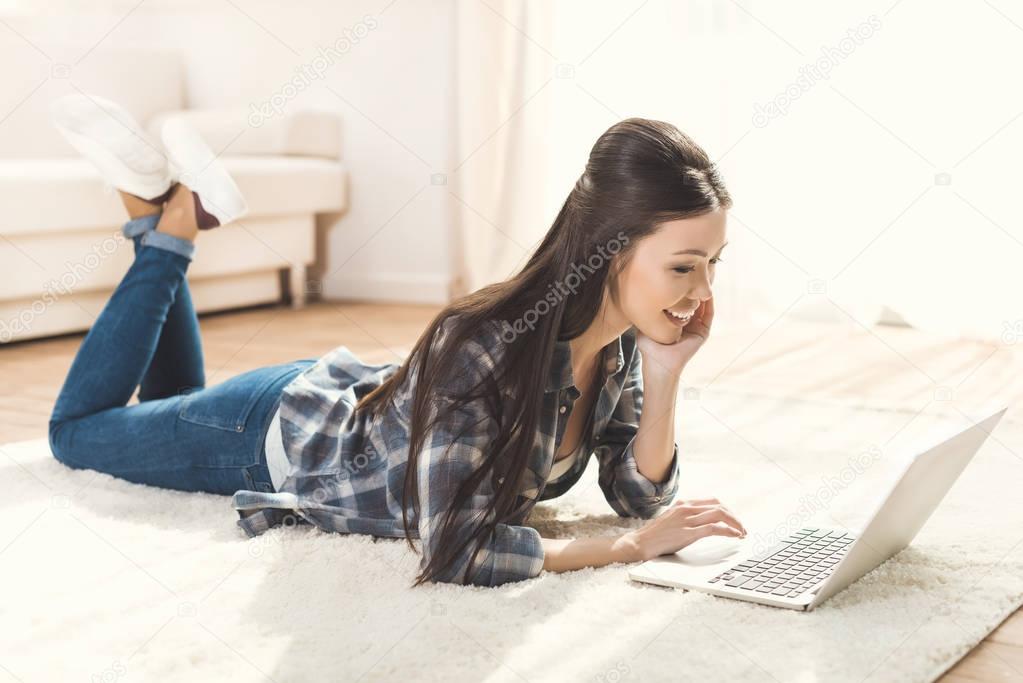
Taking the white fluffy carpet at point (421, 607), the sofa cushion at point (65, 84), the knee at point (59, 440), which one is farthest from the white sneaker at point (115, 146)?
the sofa cushion at point (65, 84)

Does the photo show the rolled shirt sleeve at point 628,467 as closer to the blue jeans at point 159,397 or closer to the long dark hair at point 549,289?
the long dark hair at point 549,289

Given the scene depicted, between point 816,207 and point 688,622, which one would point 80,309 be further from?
point 688,622

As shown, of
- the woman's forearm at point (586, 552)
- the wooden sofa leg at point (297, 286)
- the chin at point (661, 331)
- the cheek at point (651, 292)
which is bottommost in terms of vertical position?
the wooden sofa leg at point (297, 286)

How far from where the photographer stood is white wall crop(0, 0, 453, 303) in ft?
12.2

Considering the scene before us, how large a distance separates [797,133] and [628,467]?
1.88 metres

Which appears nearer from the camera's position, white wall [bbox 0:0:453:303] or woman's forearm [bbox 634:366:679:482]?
woman's forearm [bbox 634:366:679:482]

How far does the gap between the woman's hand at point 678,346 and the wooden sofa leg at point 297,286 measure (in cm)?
249

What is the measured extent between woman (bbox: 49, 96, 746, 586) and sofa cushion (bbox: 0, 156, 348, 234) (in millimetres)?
1125

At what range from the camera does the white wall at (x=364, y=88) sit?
12.2 feet

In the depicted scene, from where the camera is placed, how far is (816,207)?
3.15m

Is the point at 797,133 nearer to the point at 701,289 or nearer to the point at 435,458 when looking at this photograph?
the point at 701,289

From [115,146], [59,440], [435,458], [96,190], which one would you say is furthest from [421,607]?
[96,190]

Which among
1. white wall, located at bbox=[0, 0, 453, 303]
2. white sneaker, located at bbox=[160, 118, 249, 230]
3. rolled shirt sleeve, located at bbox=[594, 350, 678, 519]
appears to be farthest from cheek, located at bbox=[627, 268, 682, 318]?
white wall, located at bbox=[0, 0, 453, 303]

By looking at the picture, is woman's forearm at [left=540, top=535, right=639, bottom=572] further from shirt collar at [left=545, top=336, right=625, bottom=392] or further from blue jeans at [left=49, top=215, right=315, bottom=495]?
blue jeans at [left=49, top=215, right=315, bottom=495]
